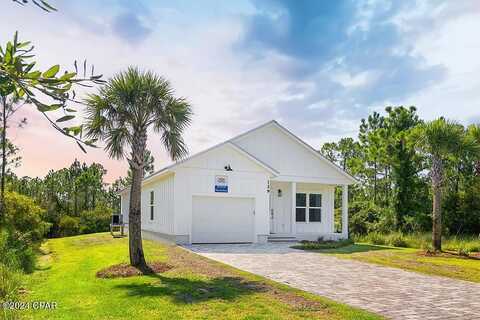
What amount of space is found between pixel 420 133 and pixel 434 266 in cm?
692

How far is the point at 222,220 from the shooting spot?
2173 cm

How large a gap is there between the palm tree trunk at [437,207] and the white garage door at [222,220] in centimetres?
838

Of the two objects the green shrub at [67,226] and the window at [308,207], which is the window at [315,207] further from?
the green shrub at [67,226]

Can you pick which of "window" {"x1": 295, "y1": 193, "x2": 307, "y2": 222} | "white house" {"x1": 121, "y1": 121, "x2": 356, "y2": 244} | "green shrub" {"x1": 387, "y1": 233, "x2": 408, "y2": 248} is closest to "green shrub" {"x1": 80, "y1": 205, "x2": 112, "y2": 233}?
"white house" {"x1": 121, "y1": 121, "x2": 356, "y2": 244}

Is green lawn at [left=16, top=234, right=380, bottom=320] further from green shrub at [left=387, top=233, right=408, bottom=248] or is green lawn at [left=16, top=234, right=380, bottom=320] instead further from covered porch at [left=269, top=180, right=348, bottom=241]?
green shrub at [left=387, top=233, right=408, bottom=248]

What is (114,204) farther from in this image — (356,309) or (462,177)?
(356,309)

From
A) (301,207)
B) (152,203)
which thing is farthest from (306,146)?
(152,203)

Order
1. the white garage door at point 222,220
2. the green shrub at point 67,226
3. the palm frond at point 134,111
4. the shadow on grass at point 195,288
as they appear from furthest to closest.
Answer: the green shrub at point 67,226 → the white garage door at point 222,220 → the palm frond at point 134,111 → the shadow on grass at point 195,288

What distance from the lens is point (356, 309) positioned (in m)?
8.17

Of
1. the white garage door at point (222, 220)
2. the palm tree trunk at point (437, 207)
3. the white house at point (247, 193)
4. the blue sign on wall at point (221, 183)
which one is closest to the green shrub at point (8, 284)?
the white house at point (247, 193)

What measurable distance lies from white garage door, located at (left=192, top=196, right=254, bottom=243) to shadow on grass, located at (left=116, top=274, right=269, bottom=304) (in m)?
9.76

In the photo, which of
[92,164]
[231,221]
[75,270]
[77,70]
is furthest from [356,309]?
[92,164]

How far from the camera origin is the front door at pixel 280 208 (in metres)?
25.7

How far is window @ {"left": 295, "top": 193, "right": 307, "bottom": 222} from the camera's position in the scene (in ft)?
86.6
